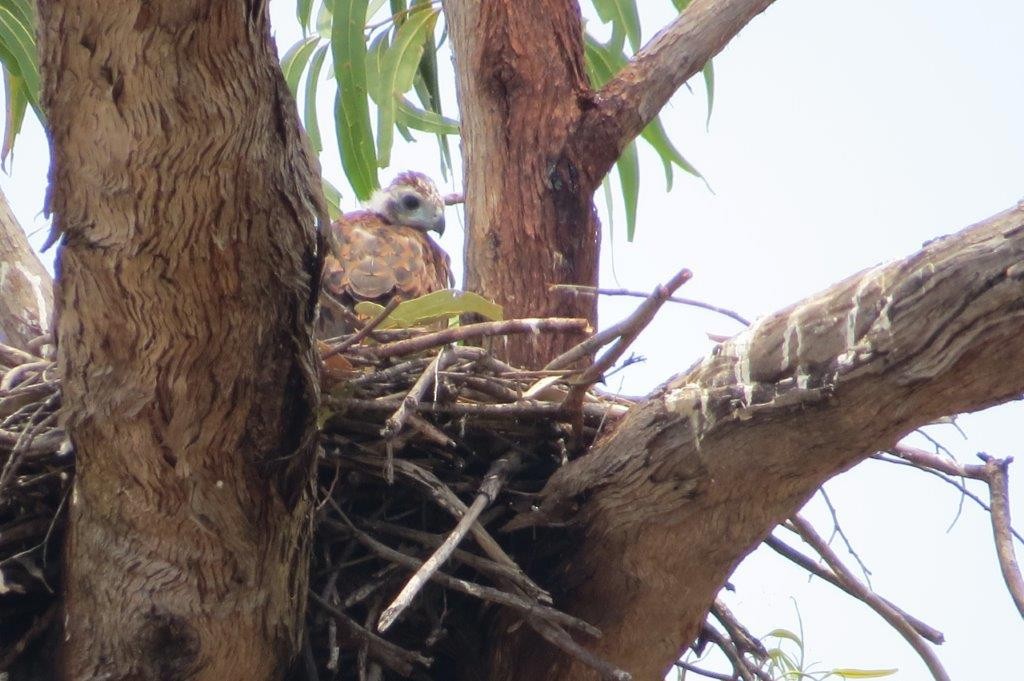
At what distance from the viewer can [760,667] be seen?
2756 mm

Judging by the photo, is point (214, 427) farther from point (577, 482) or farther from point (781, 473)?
point (781, 473)

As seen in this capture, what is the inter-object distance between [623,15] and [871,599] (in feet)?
9.01

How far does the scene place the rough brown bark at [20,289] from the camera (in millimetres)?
3396

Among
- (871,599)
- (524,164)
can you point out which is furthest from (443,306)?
(871,599)

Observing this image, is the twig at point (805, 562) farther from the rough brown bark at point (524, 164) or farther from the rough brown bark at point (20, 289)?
the rough brown bark at point (20, 289)

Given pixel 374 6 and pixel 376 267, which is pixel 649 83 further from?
pixel 374 6

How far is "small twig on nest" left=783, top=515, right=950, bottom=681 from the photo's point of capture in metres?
2.33

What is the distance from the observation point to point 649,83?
10.2 ft

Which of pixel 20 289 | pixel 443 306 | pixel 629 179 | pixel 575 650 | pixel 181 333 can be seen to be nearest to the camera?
pixel 181 333

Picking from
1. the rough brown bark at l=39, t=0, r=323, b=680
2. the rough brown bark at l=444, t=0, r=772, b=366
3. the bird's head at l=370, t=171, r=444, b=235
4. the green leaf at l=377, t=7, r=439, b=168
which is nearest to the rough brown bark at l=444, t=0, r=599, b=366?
the rough brown bark at l=444, t=0, r=772, b=366

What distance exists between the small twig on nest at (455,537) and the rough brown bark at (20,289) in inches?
60.0

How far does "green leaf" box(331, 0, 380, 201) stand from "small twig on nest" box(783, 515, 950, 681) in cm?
219

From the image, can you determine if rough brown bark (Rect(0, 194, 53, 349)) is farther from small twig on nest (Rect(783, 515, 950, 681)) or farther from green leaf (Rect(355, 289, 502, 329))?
small twig on nest (Rect(783, 515, 950, 681))

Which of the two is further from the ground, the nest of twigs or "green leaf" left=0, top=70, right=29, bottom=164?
"green leaf" left=0, top=70, right=29, bottom=164
